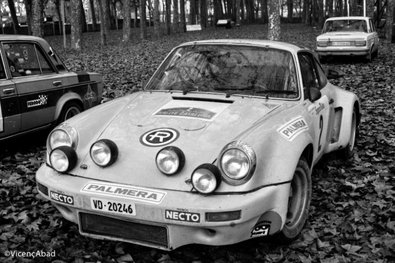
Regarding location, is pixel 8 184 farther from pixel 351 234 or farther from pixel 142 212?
pixel 351 234

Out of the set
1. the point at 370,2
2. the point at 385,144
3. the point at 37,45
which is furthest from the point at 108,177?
the point at 370,2

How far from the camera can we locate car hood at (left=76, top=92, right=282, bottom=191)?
3482 mm

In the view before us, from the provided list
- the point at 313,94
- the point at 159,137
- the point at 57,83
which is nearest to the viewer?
the point at 159,137

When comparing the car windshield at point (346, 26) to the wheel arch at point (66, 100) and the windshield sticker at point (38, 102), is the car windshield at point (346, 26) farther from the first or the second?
the windshield sticker at point (38, 102)

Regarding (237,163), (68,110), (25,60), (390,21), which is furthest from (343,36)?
(237,163)

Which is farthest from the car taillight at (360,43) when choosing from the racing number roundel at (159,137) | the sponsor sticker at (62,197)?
the sponsor sticker at (62,197)

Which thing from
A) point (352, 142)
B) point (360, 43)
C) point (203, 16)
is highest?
point (203, 16)

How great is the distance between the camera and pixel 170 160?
3443 mm

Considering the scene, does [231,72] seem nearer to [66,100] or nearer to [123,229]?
[123,229]

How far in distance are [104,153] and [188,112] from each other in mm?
833

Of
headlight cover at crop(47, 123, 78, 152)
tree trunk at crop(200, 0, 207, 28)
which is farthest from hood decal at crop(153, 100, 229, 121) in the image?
tree trunk at crop(200, 0, 207, 28)

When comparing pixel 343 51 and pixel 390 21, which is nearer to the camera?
pixel 343 51

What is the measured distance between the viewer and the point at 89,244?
3.84 metres
